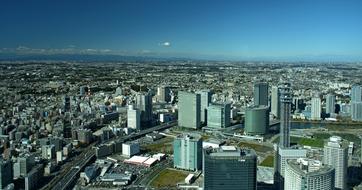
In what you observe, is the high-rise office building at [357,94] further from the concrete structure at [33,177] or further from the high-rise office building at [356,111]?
the concrete structure at [33,177]

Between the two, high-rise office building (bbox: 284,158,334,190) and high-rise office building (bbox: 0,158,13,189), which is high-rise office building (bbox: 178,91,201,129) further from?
high-rise office building (bbox: 284,158,334,190)

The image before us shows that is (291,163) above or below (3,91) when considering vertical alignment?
below

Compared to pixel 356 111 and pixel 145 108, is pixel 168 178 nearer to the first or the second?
pixel 145 108

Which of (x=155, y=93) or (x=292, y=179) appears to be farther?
(x=155, y=93)

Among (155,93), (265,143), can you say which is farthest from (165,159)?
(155,93)

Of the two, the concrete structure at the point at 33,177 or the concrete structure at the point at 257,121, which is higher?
the concrete structure at the point at 257,121

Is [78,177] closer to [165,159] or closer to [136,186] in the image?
[136,186]

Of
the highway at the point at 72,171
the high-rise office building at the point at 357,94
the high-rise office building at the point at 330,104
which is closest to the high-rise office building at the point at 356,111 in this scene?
the high-rise office building at the point at 357,94

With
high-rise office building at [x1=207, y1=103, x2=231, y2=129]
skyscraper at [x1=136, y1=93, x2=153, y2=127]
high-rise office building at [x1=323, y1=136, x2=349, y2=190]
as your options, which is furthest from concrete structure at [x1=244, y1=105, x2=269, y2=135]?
high-rise office building at [x1=323, y1=136, x2=349, y2=190]
